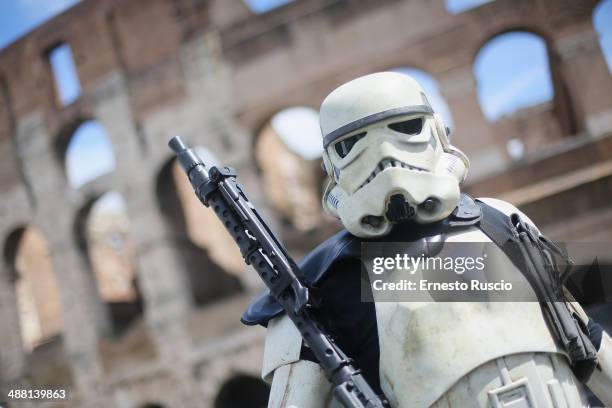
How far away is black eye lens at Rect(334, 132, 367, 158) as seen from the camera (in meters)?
1.85

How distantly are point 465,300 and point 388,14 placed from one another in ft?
31.6

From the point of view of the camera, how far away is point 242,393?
12.8 metres

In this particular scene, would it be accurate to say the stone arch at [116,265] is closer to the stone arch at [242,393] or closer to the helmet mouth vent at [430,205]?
the stone arch at [242,393]

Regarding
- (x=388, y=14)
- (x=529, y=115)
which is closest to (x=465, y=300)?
(x=388, y=14)

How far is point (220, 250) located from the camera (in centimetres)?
1479

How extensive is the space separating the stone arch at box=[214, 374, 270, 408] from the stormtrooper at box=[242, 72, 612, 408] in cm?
1038

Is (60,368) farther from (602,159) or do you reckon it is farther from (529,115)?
(529,115)

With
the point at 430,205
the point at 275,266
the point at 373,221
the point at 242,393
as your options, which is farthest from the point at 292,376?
the point at 242,393

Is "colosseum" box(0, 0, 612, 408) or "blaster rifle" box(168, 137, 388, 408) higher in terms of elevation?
"colosseum" box(0, 0, 612, 408)

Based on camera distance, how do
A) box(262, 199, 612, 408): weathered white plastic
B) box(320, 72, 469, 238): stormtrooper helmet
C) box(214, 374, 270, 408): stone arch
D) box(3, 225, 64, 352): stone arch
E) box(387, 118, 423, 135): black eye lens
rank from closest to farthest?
box(262, 199, 612, 408): weathered white plastic
box(320, 72, 469, 238): stormtrooper helmet
box(387, 118, 423, 135): black eye lens
box(214, 374, 270, 408): stone arch
box(3, 225, 64, 352): stone arch

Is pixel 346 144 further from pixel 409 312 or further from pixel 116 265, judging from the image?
pixel 116 265

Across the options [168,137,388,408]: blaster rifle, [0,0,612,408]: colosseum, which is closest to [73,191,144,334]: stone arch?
[0,0,612,408]: colosseum

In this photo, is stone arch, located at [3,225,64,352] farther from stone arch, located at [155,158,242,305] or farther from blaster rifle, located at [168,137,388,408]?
blaster rifle, located at [168,137,388,408]

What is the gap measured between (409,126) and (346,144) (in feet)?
0.59
